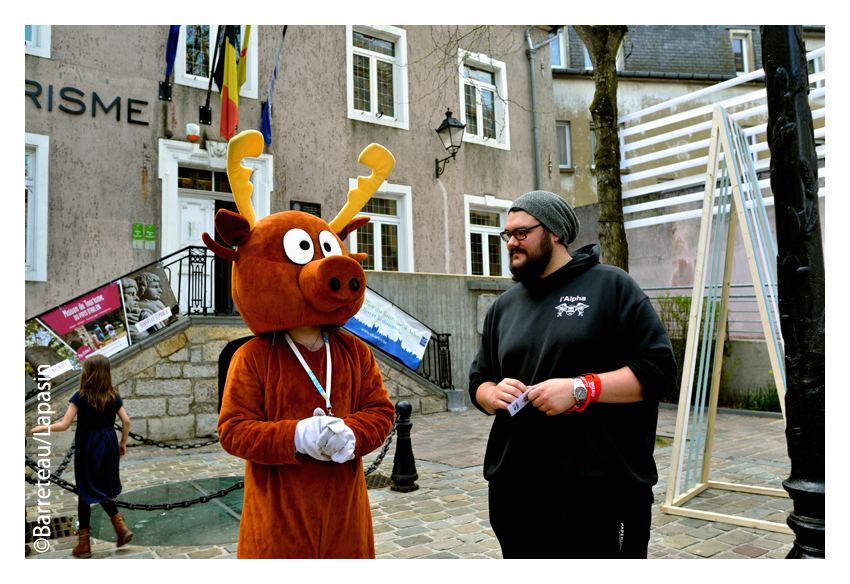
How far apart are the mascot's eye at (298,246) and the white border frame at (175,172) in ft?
26.4

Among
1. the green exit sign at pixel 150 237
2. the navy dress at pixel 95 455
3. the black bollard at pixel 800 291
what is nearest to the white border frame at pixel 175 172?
the green exit sign at pixel 150 237

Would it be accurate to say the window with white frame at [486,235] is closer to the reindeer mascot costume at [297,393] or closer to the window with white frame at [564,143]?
the window with white frame at [564,143]

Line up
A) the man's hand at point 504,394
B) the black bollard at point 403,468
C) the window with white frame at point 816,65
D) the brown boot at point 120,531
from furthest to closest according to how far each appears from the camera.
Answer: the window with white frame at point 816,65 < the black bollard at point 403,468 < the brown boot at point 120,531 < the man's hand at point 504,394

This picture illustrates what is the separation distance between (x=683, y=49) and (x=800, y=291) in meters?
22.0

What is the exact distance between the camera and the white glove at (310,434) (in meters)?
2.29

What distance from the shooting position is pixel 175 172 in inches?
419

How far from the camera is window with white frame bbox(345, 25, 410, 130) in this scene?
42.0ft

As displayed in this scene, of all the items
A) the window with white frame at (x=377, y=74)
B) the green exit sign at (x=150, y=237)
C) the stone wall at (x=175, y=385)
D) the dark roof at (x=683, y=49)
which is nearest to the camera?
the stone wall at (x=175, y=385)

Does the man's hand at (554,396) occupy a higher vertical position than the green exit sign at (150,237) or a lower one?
lower

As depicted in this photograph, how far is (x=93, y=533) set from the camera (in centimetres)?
464

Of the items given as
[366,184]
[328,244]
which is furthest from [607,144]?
[328,244]

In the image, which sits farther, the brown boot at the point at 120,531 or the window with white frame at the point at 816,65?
the window with white frame at the point at 816,65

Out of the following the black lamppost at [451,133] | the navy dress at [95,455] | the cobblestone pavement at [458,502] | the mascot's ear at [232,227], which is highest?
the black lamppost at [451,133]
